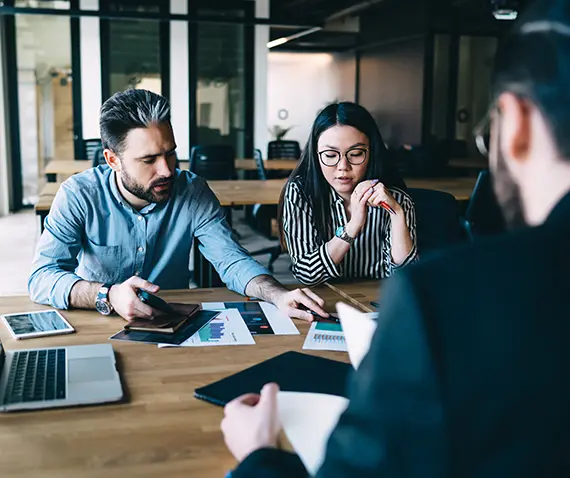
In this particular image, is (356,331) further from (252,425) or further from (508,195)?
(508,195)

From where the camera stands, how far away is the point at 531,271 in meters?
0.63

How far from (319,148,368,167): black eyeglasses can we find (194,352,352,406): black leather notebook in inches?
47.4

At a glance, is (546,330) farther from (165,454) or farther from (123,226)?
(123,226)

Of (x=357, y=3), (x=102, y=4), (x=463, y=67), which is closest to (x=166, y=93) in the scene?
(x=102, y=4)

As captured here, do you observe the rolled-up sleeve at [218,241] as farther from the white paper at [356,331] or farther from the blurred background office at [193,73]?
the blurred background office at [193,73]

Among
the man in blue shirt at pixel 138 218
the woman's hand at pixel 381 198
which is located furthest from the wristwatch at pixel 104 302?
the woman's hand at pixel 381 198

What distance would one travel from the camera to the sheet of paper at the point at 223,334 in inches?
68.2

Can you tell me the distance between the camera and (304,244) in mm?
2576

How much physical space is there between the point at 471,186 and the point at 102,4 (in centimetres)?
656

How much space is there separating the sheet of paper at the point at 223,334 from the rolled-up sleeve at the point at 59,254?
0.49 metres

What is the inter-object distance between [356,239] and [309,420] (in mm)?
1605

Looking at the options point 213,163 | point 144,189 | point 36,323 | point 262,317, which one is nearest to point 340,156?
point 144,189

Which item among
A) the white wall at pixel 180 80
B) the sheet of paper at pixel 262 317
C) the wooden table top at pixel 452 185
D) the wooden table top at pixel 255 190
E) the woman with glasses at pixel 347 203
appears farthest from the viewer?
the white wall at pixel 180 80

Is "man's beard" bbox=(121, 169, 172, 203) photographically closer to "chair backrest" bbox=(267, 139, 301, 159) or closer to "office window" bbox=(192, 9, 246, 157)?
"chair backrest" bbox=(267, 139, 301, 159)
